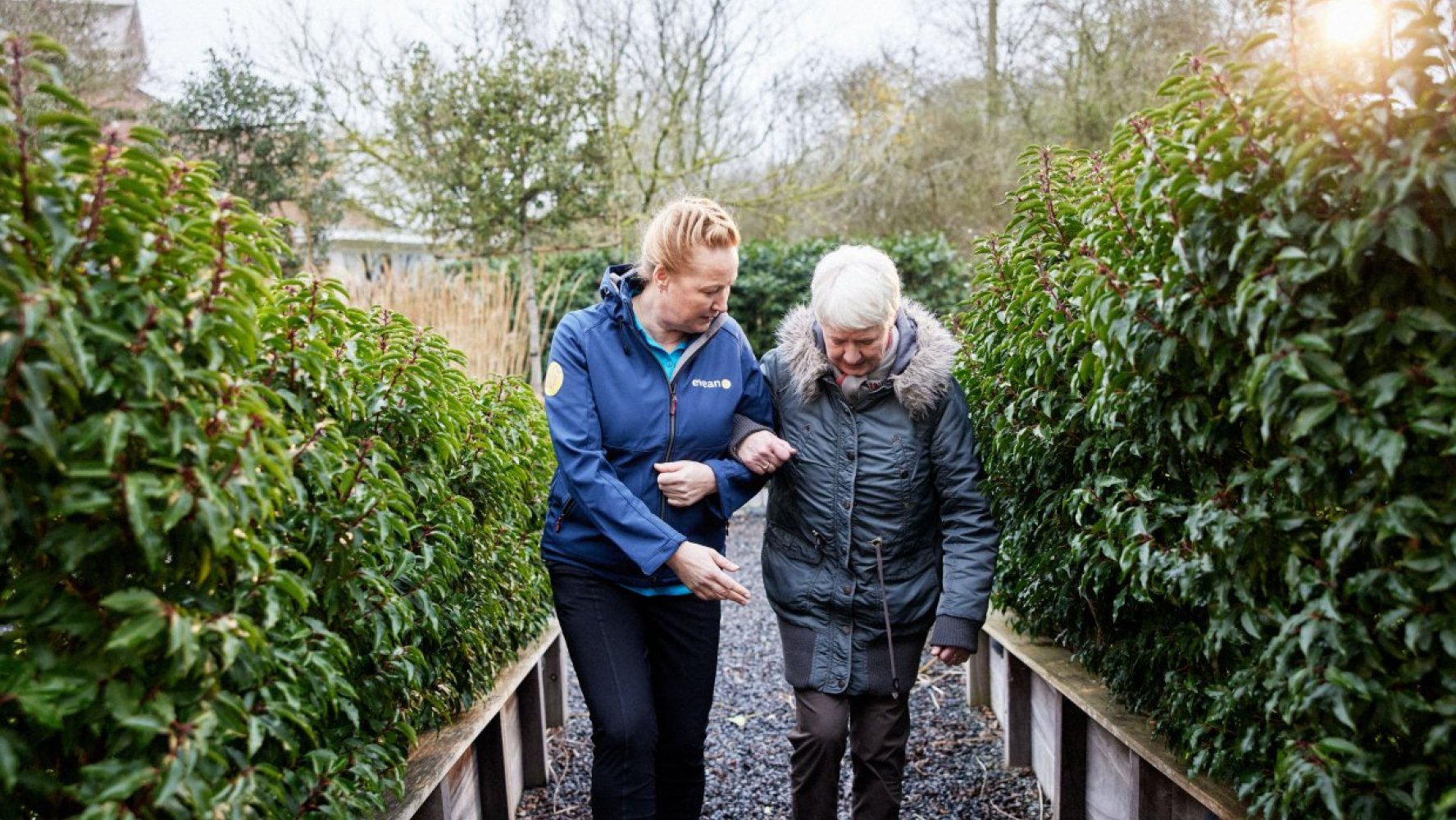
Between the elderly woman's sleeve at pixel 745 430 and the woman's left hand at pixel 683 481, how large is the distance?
5 cm

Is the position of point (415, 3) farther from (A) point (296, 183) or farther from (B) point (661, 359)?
(B) point (661, 359)

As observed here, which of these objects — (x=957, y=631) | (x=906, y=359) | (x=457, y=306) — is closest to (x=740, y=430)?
(x=906, y=359)

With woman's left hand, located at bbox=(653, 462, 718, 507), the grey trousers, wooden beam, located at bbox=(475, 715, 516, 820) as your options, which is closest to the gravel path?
wooden beam, located at bbox=(475, 715, 516, 820)

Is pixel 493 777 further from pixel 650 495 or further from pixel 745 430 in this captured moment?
pixel 745 430

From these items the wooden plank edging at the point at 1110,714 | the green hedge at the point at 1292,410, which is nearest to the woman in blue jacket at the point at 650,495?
the green hedge at the point at 1292,410

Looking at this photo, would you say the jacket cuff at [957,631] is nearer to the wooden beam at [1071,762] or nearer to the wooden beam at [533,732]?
the wooden beam at [1071,762]

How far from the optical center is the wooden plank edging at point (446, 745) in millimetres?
2410

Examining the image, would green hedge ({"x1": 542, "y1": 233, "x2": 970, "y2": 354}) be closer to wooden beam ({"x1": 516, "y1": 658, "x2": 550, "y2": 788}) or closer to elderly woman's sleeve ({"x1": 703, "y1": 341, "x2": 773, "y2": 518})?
wooden beam ({"x1": 516, "y1": 658, "x2": 550, "y2": 788})

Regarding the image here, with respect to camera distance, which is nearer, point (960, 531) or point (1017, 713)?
point (960, 531)

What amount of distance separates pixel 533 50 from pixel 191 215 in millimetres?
8512

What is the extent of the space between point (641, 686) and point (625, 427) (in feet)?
2.13

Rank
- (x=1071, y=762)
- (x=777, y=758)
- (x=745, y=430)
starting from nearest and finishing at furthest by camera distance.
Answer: (x=745, y=430) → (x=1071, y=762) → (x=777, y=758)

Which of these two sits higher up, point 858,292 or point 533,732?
point 858,292

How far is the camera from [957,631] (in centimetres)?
262
